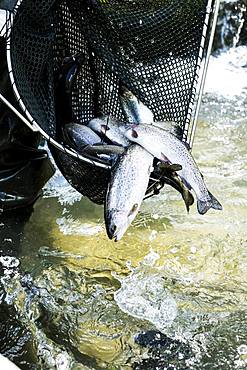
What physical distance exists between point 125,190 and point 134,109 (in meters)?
0.74

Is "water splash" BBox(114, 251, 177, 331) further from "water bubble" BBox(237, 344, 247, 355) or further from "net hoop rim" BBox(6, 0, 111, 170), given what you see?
"net hoop rim" BBox(6, 0, 111, 170)

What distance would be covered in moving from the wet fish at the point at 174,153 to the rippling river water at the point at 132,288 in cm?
65

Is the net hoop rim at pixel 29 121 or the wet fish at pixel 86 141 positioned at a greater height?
the net hoop rim at pixel 29 121

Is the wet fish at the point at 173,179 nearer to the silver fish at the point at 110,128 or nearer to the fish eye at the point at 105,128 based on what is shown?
the silver fish at the point at 110,128

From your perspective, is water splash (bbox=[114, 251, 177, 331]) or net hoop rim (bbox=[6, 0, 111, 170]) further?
water splash (bbox=[114, 251, 177, 331])

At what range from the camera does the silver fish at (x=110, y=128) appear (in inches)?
116

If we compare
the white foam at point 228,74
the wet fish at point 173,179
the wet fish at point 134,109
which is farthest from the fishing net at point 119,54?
the white foam at point 228,74

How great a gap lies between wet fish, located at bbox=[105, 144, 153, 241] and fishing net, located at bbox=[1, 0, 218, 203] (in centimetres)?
46

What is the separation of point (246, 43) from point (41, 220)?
5181mm

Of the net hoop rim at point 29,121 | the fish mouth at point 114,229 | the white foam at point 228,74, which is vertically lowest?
the white foam at point 228,74

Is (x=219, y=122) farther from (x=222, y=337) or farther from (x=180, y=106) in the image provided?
(x=222, y=337)

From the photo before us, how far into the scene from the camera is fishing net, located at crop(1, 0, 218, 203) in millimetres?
3188

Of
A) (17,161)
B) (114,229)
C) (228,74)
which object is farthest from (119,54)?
(228,74)

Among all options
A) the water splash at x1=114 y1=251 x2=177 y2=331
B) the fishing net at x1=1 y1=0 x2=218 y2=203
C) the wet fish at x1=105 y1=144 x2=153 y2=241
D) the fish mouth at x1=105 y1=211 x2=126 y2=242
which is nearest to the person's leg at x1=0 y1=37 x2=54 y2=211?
the fishing net at x1=1 y1=0 x2=218 y2=203
